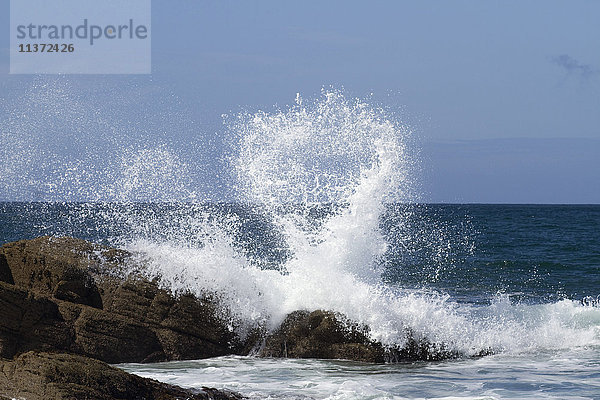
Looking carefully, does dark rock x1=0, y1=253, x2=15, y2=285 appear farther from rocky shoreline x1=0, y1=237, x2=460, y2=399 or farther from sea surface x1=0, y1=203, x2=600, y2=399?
sea surface x1=0, y1=203, x2=600, y2=399

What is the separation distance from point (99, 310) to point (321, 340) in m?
2.70

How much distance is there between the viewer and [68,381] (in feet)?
20.3

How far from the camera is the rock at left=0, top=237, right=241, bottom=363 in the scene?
9.06 meters

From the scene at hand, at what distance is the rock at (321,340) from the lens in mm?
9711

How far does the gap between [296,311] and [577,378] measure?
3.40 meters

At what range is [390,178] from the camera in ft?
38.0

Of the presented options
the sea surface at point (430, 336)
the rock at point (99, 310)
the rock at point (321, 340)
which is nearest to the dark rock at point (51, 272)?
the rock at point (99, 310)

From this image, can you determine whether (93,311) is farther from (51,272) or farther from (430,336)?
(430,336)

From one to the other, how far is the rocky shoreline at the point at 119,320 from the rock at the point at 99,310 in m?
0.01

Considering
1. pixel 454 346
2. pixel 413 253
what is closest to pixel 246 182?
pixel 454 346

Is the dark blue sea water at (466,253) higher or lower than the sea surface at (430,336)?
higher

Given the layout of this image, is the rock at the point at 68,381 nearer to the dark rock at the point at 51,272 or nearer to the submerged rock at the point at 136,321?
the submerged rock at the point at 136,321

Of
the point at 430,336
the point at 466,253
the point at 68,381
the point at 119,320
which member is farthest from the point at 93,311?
the point at 466,253

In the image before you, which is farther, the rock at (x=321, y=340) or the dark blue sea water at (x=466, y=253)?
the dark blue sea water at (x=466, y=253)
